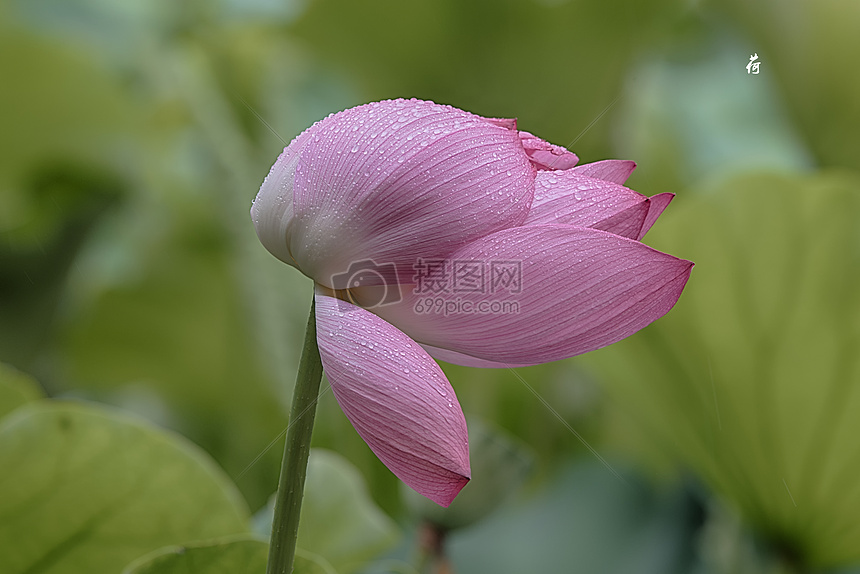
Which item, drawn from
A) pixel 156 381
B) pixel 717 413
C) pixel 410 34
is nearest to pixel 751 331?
pixel 717 413

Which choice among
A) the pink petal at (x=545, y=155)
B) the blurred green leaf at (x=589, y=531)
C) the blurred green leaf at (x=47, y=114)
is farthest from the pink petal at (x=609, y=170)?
the blurred green leaf at (x=47, y=114)

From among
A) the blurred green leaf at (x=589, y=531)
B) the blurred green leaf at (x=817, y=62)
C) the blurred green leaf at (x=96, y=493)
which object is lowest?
the blurred green leaf at (x=589, y=531)

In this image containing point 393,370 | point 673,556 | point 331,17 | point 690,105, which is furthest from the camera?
point 690,105

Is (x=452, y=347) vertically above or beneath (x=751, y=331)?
above

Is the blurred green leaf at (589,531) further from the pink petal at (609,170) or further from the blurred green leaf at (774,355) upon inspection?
the pink petal at (609,170)

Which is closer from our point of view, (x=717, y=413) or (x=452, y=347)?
(x=452, y=347)

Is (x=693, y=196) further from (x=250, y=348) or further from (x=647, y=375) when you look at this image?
(x=250, y=348)
